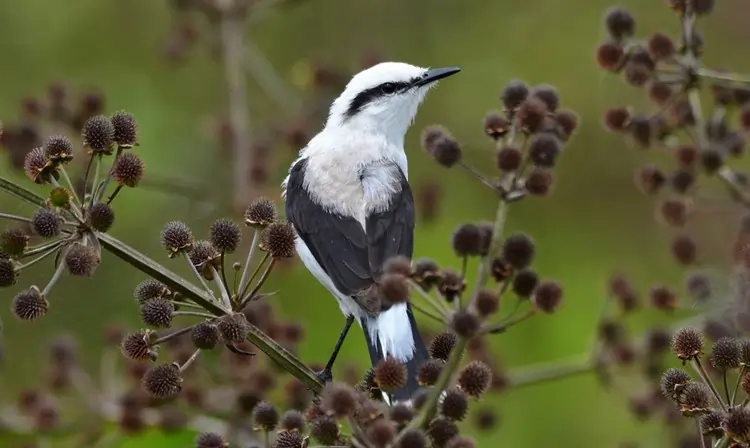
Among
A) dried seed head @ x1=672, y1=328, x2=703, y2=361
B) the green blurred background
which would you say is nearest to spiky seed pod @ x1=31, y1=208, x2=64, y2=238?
dried seed head @ x1=672, y1=328, x2=703, y2=361

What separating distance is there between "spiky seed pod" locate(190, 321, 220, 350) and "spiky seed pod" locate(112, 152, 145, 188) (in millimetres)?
482

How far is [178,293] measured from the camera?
9.84ft

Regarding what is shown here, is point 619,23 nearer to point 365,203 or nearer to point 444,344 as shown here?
point 365,203

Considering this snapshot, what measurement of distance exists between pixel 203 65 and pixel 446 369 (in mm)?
6325

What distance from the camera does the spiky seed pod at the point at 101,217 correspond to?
2889 mm

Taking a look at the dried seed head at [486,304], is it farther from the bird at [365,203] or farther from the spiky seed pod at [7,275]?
the spiky seed pod at [7,275]

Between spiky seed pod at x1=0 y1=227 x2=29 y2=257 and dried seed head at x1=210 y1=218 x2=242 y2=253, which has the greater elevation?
dried seed head at x1=210 y1=218 x2=242 y2=253

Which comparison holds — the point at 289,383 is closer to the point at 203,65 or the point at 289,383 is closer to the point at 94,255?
the point at 94,255

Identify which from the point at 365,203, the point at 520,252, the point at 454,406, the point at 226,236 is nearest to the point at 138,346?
the point at 226,236

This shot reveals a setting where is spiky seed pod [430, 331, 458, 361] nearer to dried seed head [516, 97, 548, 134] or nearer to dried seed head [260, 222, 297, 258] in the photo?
dried seed head [260, 222, 297, 258]

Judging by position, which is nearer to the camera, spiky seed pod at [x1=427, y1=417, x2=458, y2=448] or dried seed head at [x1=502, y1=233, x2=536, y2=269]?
spiky seed pod at [x1=427, y1=417, x2=458, y2=448]

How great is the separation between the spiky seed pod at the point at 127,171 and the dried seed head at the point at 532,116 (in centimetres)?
114

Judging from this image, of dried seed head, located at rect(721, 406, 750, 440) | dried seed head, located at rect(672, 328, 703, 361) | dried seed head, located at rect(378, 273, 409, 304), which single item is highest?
dried seed head, located at rect(378, 273, 409, 304)

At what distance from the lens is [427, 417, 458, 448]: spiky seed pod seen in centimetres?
263
